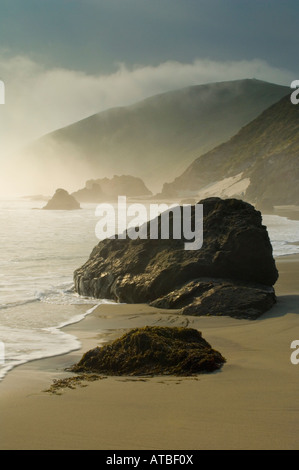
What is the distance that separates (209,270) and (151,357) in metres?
4.17

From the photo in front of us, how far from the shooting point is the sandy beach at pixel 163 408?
3539 millimetres

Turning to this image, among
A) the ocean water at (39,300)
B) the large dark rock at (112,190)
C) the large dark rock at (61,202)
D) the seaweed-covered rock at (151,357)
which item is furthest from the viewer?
the large dark rock at (112,190)

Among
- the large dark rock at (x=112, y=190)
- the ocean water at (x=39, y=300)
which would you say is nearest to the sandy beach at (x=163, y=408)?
the ocean water at (x=39, y=300)

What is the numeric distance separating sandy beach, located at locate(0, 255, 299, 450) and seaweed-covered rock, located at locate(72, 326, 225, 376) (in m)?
0.18

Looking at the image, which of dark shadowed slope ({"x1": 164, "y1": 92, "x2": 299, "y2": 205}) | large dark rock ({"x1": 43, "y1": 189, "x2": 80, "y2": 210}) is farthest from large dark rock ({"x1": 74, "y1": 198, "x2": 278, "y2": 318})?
large dark rock ({"x1": 43, "y1": 189, "x2": 80, "y2": 210})

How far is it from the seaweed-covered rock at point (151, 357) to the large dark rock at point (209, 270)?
2.59 meters

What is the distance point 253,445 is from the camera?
342cm

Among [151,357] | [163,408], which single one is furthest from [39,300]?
[163,408]

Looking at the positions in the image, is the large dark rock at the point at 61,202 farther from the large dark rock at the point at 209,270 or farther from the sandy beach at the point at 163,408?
the sandy beach at the point at 163,408

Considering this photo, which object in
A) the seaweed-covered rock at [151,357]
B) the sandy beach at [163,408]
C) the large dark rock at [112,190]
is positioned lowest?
the sandy beach at [163,408]

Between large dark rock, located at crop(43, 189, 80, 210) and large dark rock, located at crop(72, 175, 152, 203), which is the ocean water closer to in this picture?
large dark rock, located at crop(43, 189, 80, 210)

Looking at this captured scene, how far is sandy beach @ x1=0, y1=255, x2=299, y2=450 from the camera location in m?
3.54

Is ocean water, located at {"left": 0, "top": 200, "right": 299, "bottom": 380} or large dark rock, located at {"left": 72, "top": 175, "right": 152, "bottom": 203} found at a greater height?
large dark rock, located at {"left": 72, "top": 175, "right": 152, "bottom": 203}

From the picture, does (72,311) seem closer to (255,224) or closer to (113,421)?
(255,224)
